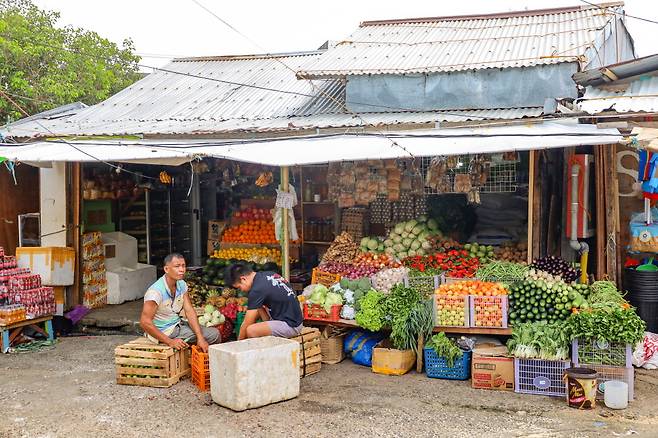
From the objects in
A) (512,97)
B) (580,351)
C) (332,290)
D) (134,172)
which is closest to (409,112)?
(512,97)

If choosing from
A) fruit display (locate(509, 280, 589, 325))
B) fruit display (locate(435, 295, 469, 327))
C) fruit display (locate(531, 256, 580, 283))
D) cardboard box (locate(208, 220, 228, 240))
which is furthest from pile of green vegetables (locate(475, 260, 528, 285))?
cardboard box (locate(208, 220, 228, 240))

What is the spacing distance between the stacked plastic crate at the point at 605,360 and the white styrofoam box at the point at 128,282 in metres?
7.86

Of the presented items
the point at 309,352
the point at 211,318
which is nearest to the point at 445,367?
the point at 309,352

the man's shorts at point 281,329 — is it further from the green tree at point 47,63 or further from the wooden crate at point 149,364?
the green tree at point 47,63

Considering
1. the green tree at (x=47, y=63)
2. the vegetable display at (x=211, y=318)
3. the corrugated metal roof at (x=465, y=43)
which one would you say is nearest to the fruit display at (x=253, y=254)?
the vegetable display at (x=211, y=318)

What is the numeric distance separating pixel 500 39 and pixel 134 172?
705 centimetres

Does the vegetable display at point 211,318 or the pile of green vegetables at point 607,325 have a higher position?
the pile of green vegetables at point 607,325

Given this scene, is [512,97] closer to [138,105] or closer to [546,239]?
[546,239]

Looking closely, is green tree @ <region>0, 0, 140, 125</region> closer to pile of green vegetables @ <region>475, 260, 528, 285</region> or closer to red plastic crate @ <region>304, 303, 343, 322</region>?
red plastic crate @ <region>304, 303, 343, 322</region>

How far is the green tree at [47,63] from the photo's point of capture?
663 inches

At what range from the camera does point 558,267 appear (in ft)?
26.5

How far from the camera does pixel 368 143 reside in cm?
784

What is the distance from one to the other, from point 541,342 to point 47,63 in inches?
629

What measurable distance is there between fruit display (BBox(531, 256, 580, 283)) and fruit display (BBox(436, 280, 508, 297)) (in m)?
0.75
